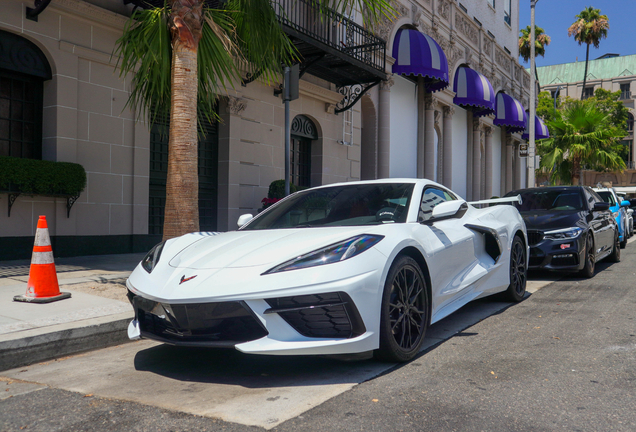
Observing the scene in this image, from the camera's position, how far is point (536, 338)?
4.45 m

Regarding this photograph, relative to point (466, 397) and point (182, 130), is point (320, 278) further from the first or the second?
point (182, 130)

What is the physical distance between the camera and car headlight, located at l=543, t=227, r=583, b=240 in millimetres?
7715

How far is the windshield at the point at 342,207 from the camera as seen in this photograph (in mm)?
4391

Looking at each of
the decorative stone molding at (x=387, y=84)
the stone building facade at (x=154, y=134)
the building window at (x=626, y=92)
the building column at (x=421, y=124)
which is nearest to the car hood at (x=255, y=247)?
the stone building facade at (x=154, y=134)

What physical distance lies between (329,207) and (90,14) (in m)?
6.83

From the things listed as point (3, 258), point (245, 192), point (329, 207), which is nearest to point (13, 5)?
point (3, 258)

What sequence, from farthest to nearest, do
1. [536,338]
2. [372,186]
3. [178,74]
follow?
[178,74]
[372,186]
[536,338]

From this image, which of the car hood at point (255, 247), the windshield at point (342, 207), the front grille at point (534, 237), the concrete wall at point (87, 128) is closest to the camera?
the car hood at point (255, 247)

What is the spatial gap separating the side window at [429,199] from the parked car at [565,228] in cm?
307

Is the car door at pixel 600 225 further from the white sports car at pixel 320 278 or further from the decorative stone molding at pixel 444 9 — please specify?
the decorative stone molding at pixel 444 9

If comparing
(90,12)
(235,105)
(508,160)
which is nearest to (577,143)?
(508,160)

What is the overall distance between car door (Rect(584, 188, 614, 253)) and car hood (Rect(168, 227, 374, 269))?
5.93 meters

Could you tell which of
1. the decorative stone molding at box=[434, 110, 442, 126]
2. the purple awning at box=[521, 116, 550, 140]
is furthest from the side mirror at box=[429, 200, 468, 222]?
the purple awning at box=[521, 116, 550, 140]

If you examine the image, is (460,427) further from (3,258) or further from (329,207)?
(3,258)
